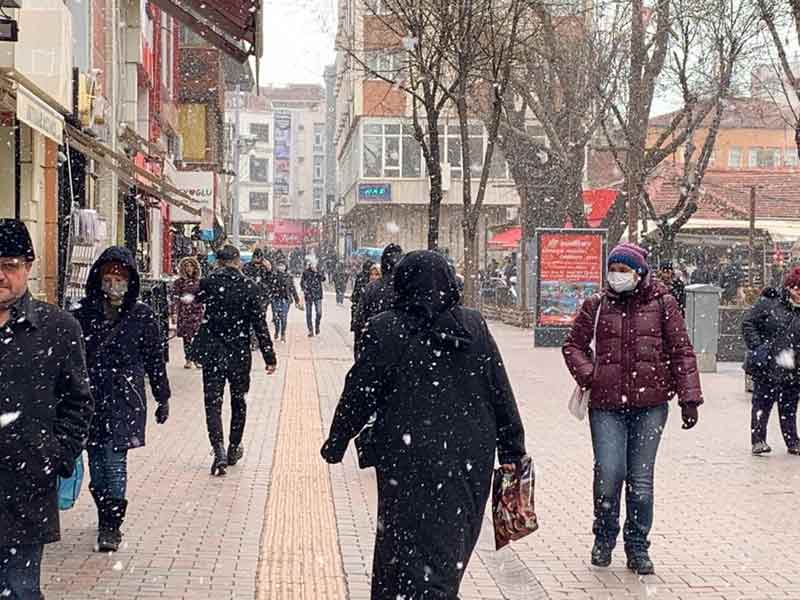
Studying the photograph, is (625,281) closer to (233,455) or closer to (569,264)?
(233,455)

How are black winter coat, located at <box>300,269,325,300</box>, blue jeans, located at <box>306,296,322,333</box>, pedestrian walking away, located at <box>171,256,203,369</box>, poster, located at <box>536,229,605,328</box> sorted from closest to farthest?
pedestrian walking away, located at <box>171,256,203,369</box> → poster, located at <box>536,229,605,328</box> → black winter coat, located at <box>300,269,325,300</box> → blue jeans, located at <box>306,296,322,333</box>

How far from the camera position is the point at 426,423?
4.72m

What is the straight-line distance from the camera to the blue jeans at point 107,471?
7.42 metres

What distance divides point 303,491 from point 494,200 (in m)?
53.6

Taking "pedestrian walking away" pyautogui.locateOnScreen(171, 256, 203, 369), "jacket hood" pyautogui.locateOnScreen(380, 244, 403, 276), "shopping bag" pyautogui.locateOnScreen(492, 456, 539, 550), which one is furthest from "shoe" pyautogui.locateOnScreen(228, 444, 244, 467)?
"pedestrian walking away" pyautogui.locateOnScreen(171, 256, 203, 369)

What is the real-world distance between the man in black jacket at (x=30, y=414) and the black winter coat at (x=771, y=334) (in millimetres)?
7978

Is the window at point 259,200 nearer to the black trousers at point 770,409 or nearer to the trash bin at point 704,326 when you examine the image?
the trash bin at point 704,326

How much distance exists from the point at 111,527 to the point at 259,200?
378ft

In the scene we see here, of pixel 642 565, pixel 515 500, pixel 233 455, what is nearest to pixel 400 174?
pixel 233 455

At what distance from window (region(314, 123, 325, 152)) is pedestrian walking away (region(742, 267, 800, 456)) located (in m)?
122

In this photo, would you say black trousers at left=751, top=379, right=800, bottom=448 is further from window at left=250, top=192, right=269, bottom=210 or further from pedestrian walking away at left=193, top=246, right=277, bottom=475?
window at left=250, top=192, right=269, bottom=210

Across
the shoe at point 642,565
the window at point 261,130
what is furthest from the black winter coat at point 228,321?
the window at point 261,130

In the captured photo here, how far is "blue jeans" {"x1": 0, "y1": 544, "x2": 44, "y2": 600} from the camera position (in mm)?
4641

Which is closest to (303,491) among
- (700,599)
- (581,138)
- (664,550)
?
(664,550)
